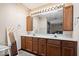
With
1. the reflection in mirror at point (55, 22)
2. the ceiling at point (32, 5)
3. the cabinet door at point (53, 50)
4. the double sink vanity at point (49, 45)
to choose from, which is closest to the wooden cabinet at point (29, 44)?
the double sink vanity at point (49, 45)

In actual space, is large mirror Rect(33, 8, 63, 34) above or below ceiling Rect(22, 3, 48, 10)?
below

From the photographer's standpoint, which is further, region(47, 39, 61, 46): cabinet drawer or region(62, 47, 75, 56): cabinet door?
region(47, 39, 61, 46): cabinet drawer

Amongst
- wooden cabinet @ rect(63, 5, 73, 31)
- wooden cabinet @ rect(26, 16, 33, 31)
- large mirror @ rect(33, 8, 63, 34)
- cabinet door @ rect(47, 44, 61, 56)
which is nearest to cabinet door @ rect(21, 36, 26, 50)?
wooden cabinet @ rect(26, 16, 33, 31)

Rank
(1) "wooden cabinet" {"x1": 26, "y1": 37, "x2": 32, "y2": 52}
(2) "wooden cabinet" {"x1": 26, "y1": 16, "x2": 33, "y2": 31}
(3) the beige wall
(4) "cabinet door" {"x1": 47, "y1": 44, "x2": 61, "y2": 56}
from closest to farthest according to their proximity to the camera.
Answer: (3) the beige wall < (2) "wooden cabinet" {"x1": 26, "y1": 16, "x2": 33, "y2": 31} < (1) "wooden cabinet" {"x1": 26, "y1": 37, "x2": 32, "y2": 52} < (4) "cabinet door" {"x1": 47, "y1": 44, "x2": 61, "y2": 56}

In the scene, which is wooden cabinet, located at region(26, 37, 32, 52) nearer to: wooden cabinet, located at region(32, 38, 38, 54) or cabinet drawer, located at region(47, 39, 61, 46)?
wooden cabinet, located at region(32, 38, 38, 54)

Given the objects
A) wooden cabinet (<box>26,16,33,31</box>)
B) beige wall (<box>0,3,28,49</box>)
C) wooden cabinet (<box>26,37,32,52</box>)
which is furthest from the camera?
wooden cabinet (<box>26,37,32,52</box>)

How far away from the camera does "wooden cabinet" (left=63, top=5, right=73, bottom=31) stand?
2533mm

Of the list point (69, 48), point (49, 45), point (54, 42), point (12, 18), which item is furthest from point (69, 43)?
point (12, 18)

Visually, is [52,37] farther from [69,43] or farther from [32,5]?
[32,5]

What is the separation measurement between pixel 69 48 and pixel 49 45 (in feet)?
1.50

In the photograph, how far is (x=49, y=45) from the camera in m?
2.64

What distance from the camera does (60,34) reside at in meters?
2.63

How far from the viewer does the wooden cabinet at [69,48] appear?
2375 mm

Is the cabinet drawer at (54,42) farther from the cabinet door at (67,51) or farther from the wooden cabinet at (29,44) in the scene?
the wooden cabinet at (29,44)
